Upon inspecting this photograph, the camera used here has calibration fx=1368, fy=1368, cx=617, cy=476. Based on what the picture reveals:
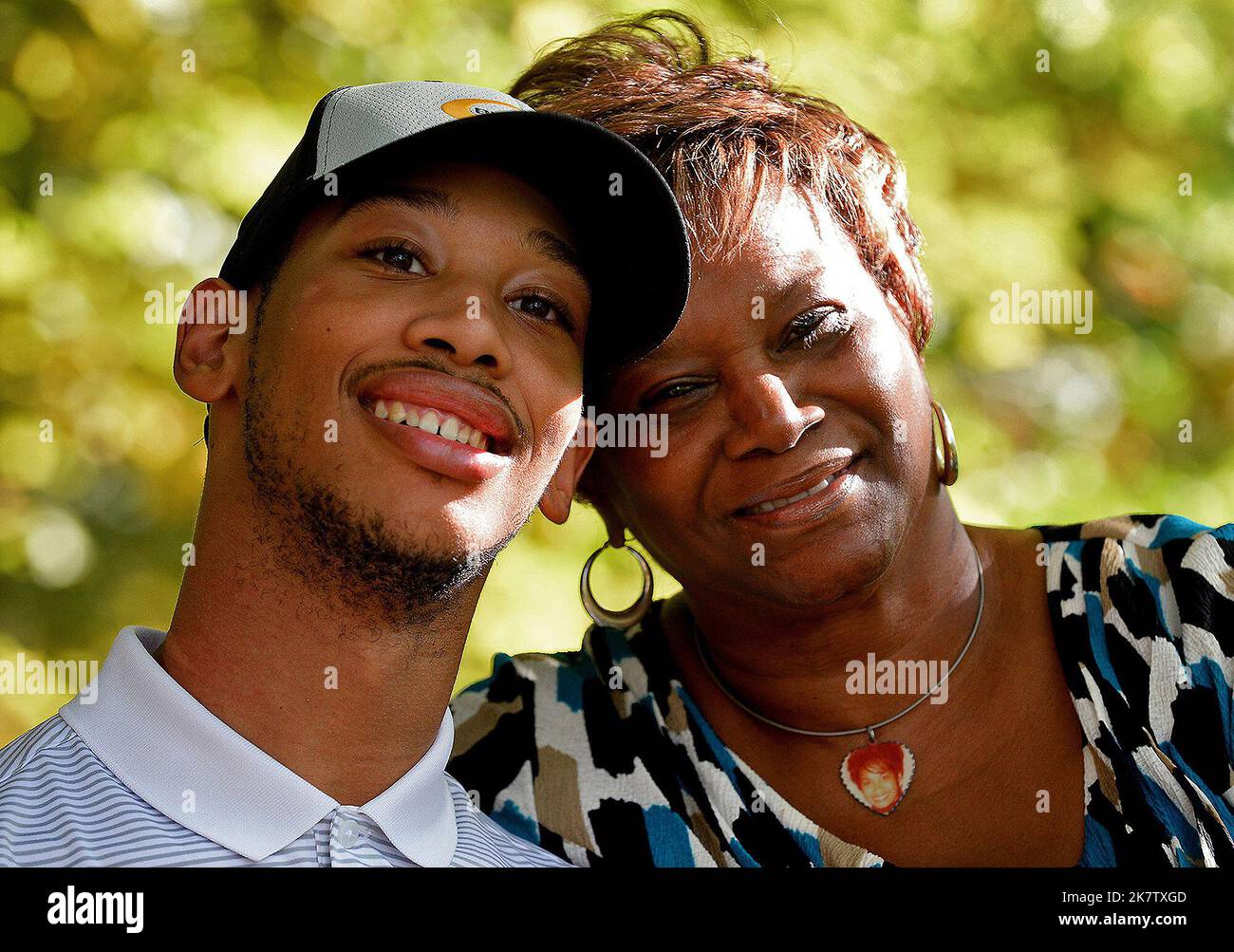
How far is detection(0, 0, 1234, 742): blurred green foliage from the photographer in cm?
325

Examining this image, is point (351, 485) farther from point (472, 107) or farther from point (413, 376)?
point (472, 107)

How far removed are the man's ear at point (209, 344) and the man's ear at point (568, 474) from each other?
0.56 meters

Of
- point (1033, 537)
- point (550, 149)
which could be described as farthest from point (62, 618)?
point (1033, 537)

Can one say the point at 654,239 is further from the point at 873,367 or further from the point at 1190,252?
the point at 1190,252

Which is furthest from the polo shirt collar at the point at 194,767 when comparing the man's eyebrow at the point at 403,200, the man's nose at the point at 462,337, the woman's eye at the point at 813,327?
the woman's eye at the point at 813,327

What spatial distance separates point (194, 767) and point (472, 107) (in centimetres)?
105

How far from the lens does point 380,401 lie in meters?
1.94

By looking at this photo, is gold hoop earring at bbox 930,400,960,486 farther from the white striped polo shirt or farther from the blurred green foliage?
the white striped polo shirt

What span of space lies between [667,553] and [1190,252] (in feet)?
6.98

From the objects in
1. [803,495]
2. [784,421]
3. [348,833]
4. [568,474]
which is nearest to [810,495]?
[803,495]

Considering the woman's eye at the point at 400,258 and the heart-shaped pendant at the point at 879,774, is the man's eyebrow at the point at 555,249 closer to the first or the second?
the woman's eye at the point at 400,258

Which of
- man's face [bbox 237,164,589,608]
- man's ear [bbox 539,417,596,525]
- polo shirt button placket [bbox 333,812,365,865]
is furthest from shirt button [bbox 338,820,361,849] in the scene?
man's ear [bbox 539,417,596,525]

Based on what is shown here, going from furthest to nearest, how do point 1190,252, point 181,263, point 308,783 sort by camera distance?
1. point 1190,252
2. point 181,263
3. point 308,783

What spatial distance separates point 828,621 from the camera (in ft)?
8.21
